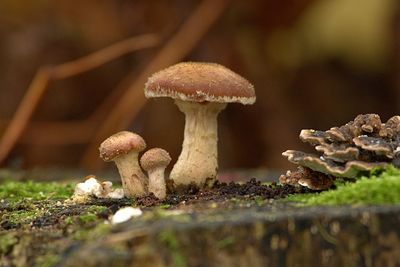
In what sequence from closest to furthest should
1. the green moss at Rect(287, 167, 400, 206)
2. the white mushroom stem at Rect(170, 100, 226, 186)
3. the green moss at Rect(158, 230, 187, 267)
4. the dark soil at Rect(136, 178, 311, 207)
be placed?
1. the green moss at Rect(158, 230, 187, 267)
2. the green moss at Rect(287, 167, 400, 206)
3. the dark soil at Rect(136, 178, 311, 207)
4. the white mushroom stem at Rect(170, 100, 226, 186)

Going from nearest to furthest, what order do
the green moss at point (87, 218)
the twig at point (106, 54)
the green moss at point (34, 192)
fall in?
the green moss at point (87, 218), the green moss at point (34, 192), the twig at point (106, 54)

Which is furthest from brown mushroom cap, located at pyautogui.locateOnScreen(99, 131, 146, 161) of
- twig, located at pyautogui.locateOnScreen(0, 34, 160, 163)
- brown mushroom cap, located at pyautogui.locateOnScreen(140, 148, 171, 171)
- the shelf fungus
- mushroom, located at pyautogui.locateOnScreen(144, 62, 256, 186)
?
twig, located at pyautogui.locateOnScreen(0, 34, 160, 163)

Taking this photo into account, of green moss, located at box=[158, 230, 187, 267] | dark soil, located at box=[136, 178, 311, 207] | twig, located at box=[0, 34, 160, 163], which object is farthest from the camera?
twig, located at box=[0, 34, 160, 163]

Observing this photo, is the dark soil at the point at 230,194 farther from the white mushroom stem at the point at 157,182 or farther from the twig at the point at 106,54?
the twig at the point at 106,54

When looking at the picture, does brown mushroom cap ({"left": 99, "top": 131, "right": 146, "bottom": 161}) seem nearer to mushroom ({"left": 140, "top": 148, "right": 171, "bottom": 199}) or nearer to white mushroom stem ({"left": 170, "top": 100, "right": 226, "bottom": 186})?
mushroom ({"left": 140, "top": 148, "right": 171, "bottom": 199})

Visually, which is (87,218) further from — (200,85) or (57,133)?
(57,133)

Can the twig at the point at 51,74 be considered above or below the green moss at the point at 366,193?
above

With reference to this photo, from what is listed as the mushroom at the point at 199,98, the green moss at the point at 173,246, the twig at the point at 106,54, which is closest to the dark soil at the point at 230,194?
the mushroom at the point at 199,98
